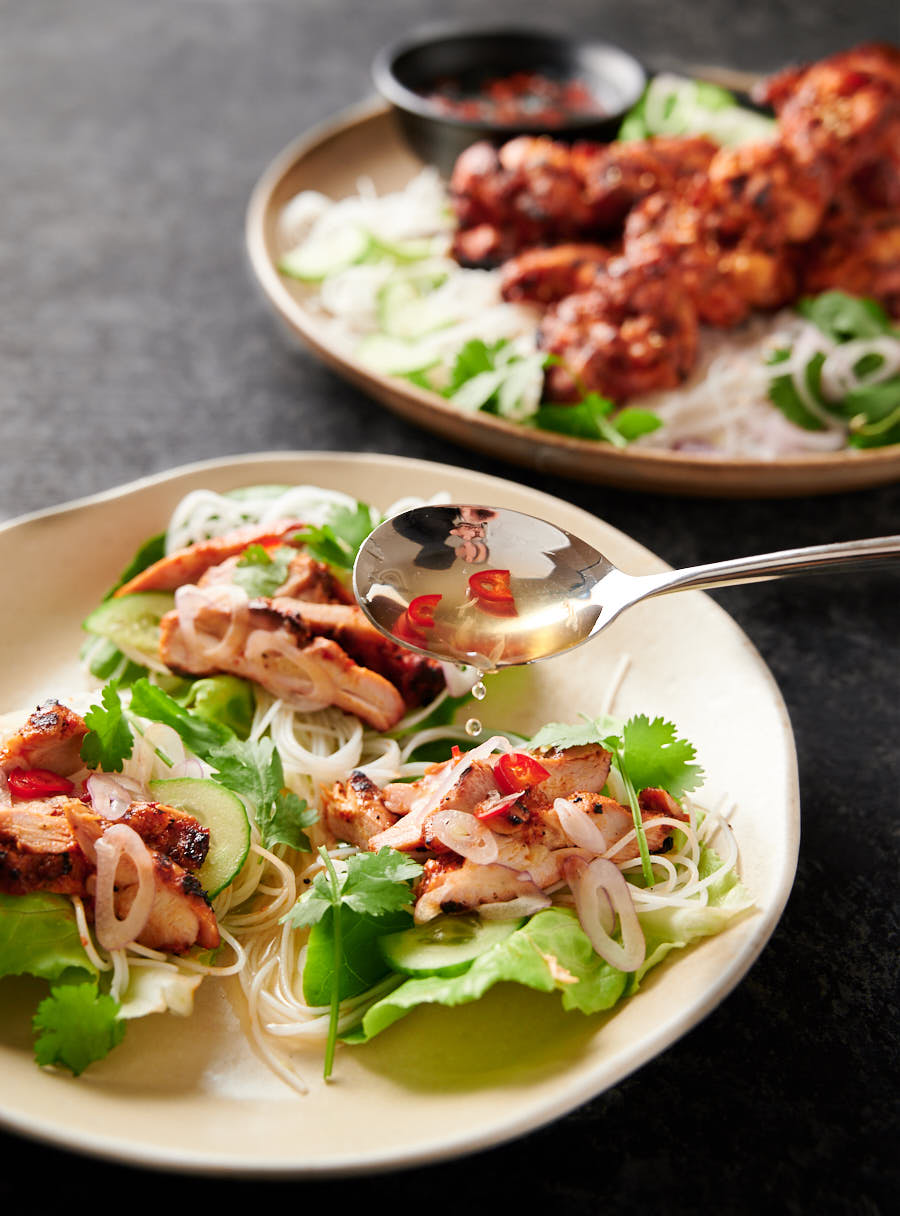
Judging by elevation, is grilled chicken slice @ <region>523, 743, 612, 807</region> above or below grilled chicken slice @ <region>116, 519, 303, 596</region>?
below

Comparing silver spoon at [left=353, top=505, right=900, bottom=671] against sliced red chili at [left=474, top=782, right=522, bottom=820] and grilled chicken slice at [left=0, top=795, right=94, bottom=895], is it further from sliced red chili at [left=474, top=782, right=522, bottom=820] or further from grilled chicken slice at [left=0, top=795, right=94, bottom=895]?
grilled chicken slice at [left=0, top=795, right=94, bottom=895]

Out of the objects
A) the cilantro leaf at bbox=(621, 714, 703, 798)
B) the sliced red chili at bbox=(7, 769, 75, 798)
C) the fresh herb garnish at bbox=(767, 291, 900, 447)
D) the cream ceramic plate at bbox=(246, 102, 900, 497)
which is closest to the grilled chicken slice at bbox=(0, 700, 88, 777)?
the sliced red chili at bbox=(7, 769, 75, 798)

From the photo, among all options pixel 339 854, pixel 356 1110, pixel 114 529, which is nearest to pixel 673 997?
pixel 356 1110

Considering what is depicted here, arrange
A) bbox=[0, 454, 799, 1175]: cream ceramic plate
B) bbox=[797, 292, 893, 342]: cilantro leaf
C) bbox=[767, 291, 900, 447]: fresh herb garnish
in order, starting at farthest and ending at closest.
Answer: bbox=[797, 292, 893, 342]: cilantro leaf, bbox=[767, 291, 900, 447]: fresh herb garnish, bbox=[0, 454, 799, 1175]: cream ceramic plate

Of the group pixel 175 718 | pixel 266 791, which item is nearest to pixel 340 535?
pixel 175 718

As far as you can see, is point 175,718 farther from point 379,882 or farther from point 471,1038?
point 471,1038

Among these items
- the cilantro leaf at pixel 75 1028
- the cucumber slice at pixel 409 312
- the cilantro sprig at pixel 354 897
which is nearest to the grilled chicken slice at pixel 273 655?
the cilantro sprig at pixel 354 897

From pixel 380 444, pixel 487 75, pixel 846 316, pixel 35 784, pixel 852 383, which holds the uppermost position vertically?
pixel 487 75
